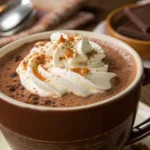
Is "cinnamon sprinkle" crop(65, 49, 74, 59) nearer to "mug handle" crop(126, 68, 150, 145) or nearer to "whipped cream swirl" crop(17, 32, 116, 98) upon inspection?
"whipped cream swirl" crop(17, 32, 116, 98)

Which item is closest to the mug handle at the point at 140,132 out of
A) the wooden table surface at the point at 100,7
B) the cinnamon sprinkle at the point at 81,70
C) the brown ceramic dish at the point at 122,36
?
the cinnamon sprinkle at the point at 81,70

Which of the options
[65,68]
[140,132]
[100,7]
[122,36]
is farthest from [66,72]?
[100,7]

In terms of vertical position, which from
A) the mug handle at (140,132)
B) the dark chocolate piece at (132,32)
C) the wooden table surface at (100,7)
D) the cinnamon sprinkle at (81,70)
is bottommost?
the wooden table surface at (100,7)

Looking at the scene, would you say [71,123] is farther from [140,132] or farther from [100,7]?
[100,7]

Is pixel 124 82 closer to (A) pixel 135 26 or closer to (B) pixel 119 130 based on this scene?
(B) pixel 119 130

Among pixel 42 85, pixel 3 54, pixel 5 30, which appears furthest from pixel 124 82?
pixel 5 30

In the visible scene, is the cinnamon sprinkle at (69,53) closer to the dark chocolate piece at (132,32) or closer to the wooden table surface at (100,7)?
the dark chocolate piece at (132,32)
